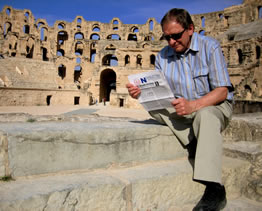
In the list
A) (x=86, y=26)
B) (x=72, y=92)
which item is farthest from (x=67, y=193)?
(x=86, y=26)

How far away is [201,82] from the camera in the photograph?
2.17 m

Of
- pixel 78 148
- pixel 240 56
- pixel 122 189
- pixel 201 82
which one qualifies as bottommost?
pixel 122 189

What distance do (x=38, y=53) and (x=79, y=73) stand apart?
24.8 ft

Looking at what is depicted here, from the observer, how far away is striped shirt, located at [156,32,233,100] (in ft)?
6.72

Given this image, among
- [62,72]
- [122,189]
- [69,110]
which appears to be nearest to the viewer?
[122,189]

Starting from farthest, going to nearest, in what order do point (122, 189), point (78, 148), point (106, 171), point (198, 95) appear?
point (198, 95), point (106, 171), point (78, 148), point (122, 189)

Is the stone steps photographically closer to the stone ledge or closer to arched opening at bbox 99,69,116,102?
the stone ledge

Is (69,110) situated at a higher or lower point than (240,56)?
lower

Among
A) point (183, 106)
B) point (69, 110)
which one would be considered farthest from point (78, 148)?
point (69, 110)

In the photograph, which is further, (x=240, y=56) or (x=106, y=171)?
(x=240, y=56)

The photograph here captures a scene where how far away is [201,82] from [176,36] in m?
0.51

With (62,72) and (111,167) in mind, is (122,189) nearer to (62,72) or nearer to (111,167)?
(111,167)

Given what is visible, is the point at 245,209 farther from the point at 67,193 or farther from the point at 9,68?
the point at 9,68

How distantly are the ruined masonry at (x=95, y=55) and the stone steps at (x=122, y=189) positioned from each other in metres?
8.13
